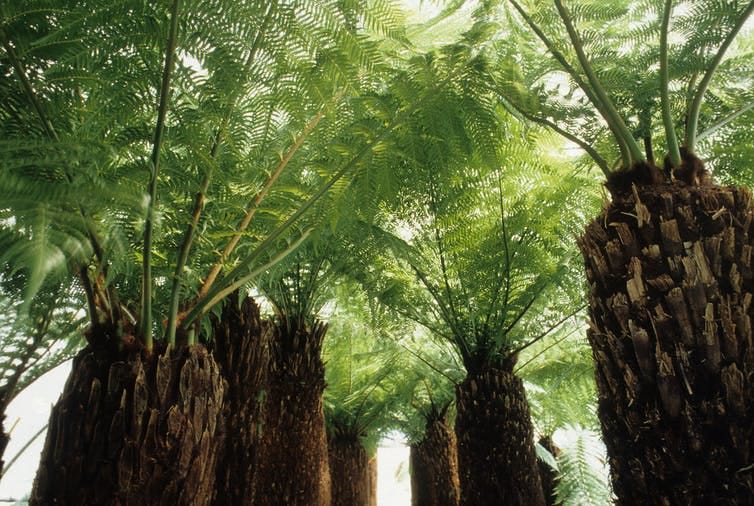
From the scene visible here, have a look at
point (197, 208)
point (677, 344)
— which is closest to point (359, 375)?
point (197, 208)

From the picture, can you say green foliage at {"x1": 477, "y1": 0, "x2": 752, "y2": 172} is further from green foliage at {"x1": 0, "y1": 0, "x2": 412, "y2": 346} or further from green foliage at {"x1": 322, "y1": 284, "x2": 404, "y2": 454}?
green foliage at {"x1": 322, "y1": 284, "x2": 404, "y2": 454}

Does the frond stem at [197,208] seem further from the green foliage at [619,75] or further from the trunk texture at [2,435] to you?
the trunk texture at [2,435]

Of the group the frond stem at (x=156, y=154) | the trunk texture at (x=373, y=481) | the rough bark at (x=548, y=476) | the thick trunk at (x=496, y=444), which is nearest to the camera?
the frond stem at (x=156, y=154)

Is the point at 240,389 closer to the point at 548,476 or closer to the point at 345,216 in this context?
the point at 345,216

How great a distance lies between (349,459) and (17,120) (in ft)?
13.1

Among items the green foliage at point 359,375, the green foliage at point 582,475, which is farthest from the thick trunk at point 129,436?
the green foliage at point 359,375

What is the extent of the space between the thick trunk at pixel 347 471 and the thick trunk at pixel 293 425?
1675 mm

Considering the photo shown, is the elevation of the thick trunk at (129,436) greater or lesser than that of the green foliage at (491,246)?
lesser

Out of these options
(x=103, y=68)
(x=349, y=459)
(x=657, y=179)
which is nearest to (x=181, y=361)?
(x=103, y=68)

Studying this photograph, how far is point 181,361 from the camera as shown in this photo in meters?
1.20

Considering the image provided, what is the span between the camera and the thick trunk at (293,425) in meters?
2.40

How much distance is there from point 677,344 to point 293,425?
6.15ft

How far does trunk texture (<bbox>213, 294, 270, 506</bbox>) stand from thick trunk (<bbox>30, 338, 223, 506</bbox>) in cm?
89

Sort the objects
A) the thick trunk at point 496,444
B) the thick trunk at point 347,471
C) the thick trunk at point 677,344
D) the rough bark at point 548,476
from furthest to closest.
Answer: the thick trunk at point 347,471 → the rough bark at point 548,476 → the thick trunk at point 496,444 → the thick trunk at point 677,344
